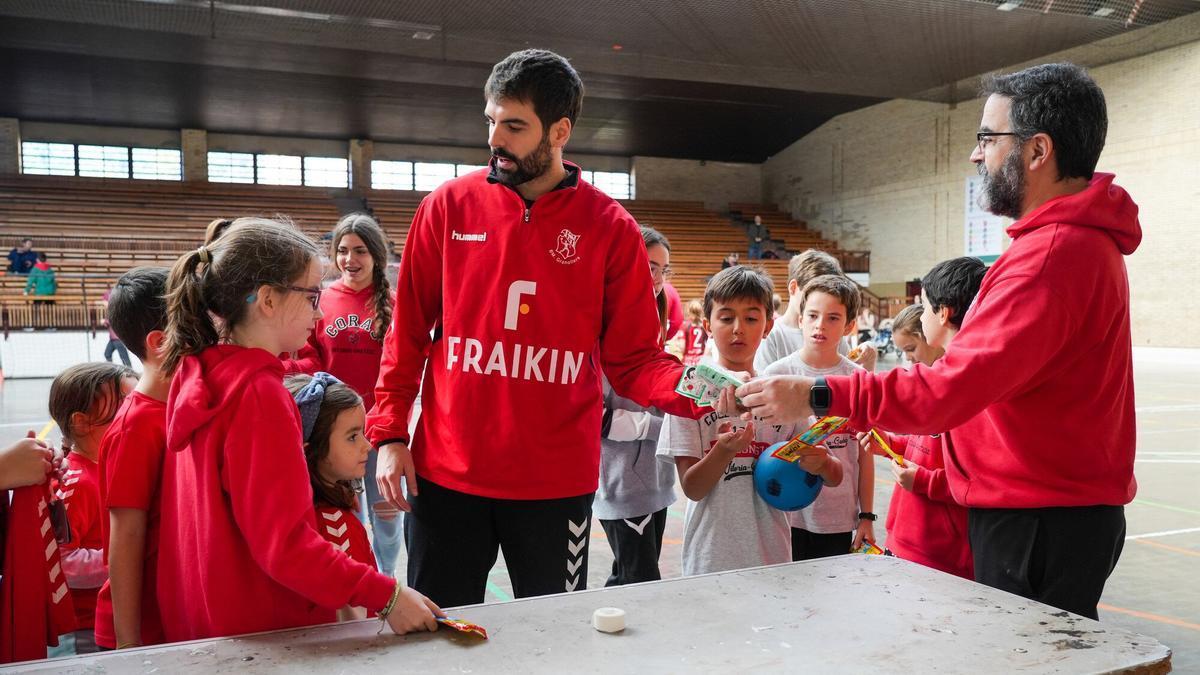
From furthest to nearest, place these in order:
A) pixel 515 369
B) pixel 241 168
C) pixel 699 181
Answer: pixel 699 181
pixel 241 168
pixel 515 369

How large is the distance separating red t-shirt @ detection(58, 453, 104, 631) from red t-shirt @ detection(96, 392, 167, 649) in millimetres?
448

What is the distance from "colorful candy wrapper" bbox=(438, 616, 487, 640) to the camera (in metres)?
1.45

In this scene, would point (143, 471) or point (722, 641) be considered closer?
point (722, 641)

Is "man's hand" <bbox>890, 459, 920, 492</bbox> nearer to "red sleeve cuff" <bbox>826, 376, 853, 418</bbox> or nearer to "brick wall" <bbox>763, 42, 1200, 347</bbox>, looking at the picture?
"red sleeve cuff" <bbox>826, 376, 853, 418</bbox>

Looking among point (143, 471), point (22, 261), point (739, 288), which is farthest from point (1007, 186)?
point (22, 261)

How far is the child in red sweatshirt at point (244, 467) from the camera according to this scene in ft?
4.96

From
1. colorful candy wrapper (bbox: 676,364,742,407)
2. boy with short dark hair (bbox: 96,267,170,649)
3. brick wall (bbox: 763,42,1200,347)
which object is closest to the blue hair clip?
boy with short dark hair (bbox: 96,267,170,649)

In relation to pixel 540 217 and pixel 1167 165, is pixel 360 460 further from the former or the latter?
pixel 1167 165

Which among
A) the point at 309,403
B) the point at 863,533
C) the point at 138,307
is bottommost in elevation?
the point at 863,533

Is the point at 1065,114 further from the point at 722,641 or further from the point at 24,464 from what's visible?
the point at 24,464

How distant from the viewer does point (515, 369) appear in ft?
6.86

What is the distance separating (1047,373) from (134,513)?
194cm

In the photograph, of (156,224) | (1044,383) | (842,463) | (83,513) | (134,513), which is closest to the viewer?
(134,513)

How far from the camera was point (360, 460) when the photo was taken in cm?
215
